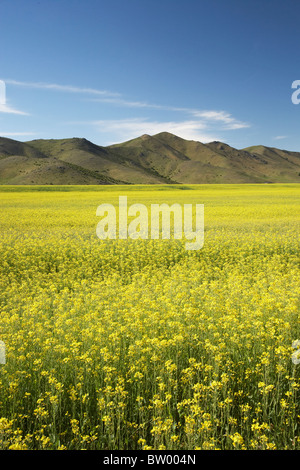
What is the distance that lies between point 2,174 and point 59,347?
5956 inches

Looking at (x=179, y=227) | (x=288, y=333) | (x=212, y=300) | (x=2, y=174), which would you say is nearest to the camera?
(x=288, y=333)

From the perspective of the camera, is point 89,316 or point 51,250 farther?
point 51,250

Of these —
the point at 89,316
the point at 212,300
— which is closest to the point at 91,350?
the point at 89,316

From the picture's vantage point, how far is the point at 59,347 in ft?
14.9

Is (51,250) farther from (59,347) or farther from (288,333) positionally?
(288,333)

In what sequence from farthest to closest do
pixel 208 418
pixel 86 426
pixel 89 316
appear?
pixel 89 316 < pixel 86 426 < pixel 208 418

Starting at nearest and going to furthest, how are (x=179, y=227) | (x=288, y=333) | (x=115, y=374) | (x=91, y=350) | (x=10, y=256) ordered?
(x=115, y=374) < (x=91, y=350) < (x=288, y=333) < (x=10, y=256) < (x=179, y=227)

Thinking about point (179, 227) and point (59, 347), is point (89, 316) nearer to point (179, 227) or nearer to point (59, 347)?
point (59, 347)

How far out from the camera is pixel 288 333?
5105 mm
